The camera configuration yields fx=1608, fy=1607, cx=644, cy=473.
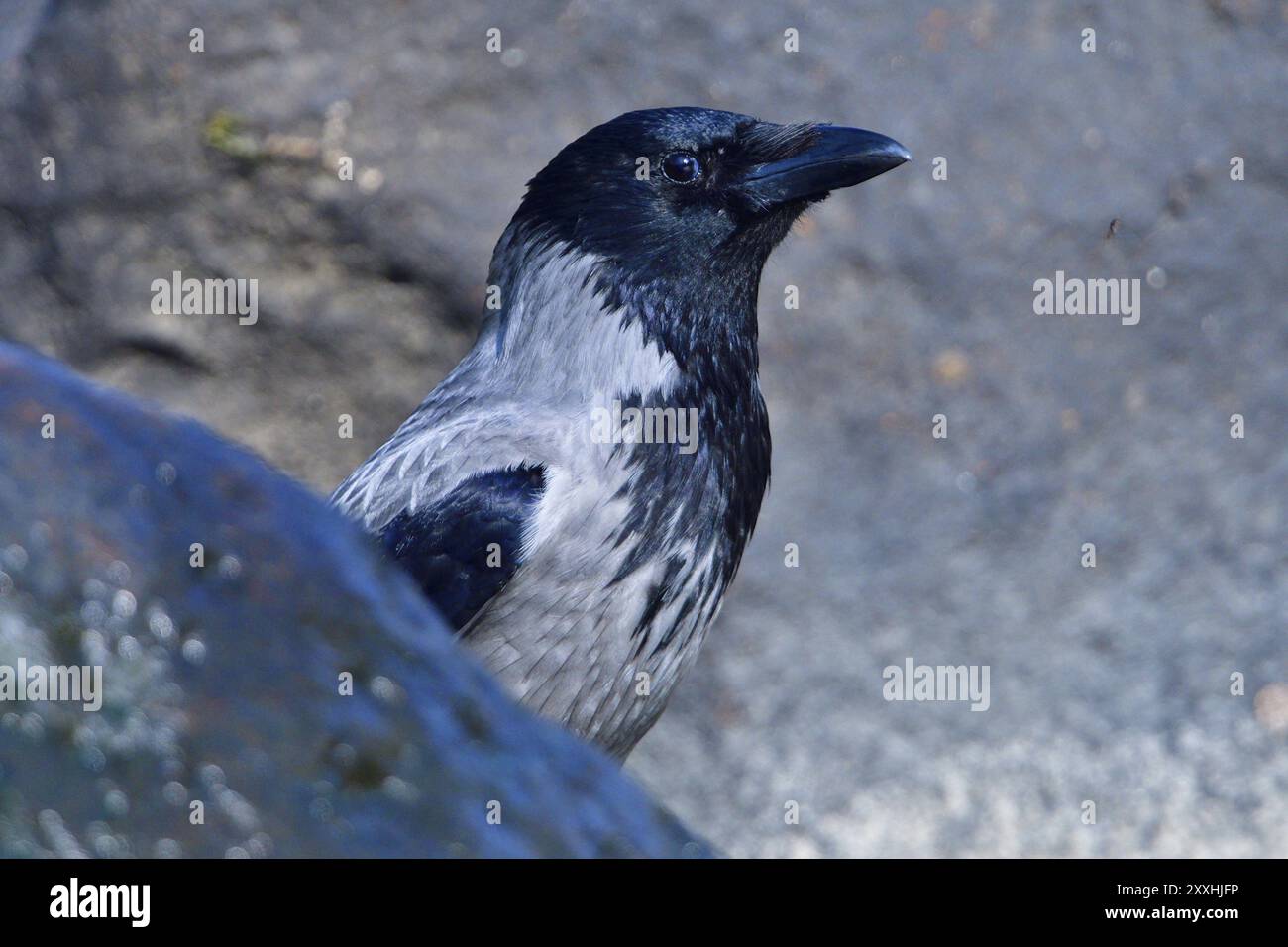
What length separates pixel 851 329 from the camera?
221 inches

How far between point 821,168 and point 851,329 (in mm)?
1847

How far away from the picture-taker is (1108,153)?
18.9 feet

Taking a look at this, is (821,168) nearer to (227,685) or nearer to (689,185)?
(689,185)

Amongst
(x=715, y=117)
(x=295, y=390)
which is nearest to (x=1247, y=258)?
(x=715, y=117)

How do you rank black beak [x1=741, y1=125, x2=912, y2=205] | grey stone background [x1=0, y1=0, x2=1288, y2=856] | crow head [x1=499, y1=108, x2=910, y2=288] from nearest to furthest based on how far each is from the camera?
crow head [x1=499, y1=108, x2=910, y2=288] → black beak [x1=741, y1=125, x2=912, y2=205] → grey stone background [x1=0, y1=0, x2=1288, y2=856]

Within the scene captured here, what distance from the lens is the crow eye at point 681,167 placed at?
3705 millimetres

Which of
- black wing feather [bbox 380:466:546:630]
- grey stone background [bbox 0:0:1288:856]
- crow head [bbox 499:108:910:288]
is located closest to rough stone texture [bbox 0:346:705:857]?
black wing feather [bbox 380:466:546:630]

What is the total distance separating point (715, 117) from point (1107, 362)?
8.17 ft

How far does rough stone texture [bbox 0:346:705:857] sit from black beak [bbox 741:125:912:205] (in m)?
2.23

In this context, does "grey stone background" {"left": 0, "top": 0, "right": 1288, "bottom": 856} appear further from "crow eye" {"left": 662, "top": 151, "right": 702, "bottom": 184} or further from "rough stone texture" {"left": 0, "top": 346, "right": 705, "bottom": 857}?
"rough stone texture" {"left": 0, "top": 346, "right": 705, "bottom": 857}

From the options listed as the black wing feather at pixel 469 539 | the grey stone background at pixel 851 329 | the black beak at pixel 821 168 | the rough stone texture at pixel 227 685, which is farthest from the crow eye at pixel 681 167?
the rough stone texture at pixel 227 685

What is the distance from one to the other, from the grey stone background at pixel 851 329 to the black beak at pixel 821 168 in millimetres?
1745

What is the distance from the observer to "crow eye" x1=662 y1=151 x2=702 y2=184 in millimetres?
3705

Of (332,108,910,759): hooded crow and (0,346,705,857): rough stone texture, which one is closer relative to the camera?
(0,346,705,857): rough stone texture
